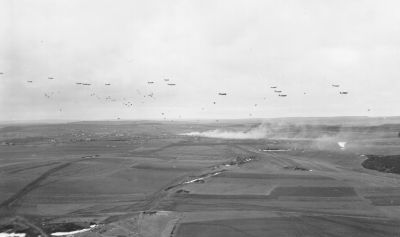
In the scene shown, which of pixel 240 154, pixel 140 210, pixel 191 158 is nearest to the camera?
pixel 140 210

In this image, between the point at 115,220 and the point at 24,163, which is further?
the point at 24,163

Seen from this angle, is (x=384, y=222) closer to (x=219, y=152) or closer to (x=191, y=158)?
(x=191, y=158)

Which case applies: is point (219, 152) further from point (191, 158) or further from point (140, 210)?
point (140, 210)

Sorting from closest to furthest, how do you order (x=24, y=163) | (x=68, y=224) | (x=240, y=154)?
(x=68, y=224)
(x=24, y=163)
(x=240, y=154)

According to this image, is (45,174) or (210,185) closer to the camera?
(210,185)

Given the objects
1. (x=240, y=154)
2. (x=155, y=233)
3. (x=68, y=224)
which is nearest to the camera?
(x=155, y=233)

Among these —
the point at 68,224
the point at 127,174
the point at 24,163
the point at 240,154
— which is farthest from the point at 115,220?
the point at 240,154

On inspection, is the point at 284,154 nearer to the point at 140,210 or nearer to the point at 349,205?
the point at 349,205

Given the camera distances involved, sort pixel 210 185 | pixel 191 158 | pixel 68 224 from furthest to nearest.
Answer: pixel 191 158 → pixel 210 185 → pixel 68 224

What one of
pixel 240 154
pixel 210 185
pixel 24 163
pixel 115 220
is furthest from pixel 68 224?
pixel 240 154
